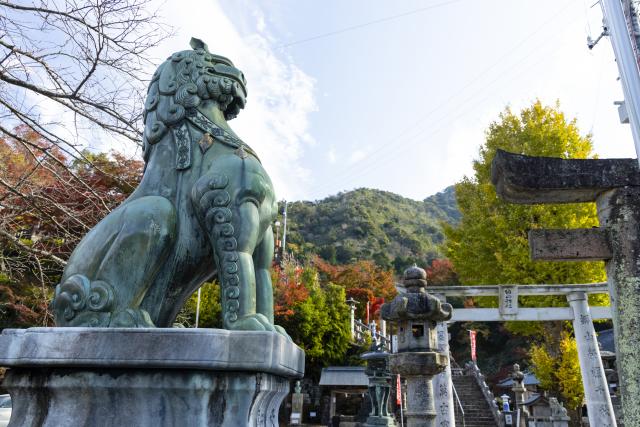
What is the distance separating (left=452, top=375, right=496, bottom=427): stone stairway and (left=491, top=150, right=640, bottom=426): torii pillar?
14093 mm

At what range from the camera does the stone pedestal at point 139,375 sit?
1.67m

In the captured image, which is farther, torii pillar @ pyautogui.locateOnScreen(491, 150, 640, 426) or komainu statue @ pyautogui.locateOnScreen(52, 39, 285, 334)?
torii pillar @ pyautogui.locateOnScreen(491, 150, 640, 426)

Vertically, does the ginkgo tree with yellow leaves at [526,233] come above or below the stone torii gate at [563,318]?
above

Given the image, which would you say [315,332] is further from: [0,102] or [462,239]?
[0,102]

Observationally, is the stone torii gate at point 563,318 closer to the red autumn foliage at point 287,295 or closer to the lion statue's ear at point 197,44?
the lion statue's ear at point 197,44

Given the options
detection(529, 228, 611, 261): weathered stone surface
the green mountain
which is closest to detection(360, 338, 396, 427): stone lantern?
detection(529, 228, 611, 261): weathered stone surface

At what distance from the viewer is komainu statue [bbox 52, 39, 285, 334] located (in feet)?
6.48

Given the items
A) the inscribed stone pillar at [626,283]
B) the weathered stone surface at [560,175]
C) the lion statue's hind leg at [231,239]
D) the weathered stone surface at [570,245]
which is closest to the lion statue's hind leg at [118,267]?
the lion statue's hind leg at [231,239]

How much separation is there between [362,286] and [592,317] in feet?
65.3

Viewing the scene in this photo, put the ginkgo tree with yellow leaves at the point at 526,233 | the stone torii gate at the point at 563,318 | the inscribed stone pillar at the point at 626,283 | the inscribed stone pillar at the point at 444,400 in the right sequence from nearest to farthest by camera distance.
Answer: the inscribed stone pillar at the point at 626,283, the inscribed stone pillar at the point at 444,400, the stone torii gate at the point at 563,318, the ginkgo tree with yellow leaves at the point at 526,233

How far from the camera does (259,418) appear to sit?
1825mm

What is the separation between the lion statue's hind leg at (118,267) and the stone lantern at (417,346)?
559 centimetres

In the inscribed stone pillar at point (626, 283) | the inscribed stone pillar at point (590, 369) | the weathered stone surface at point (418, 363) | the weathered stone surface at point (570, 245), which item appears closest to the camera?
the inscribed stone pillar at point (626, 283)

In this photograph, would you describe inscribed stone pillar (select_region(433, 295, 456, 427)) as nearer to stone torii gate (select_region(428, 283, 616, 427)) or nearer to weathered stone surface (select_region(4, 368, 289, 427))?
stone torii gate (select_region(428, 283, 616, 427))
